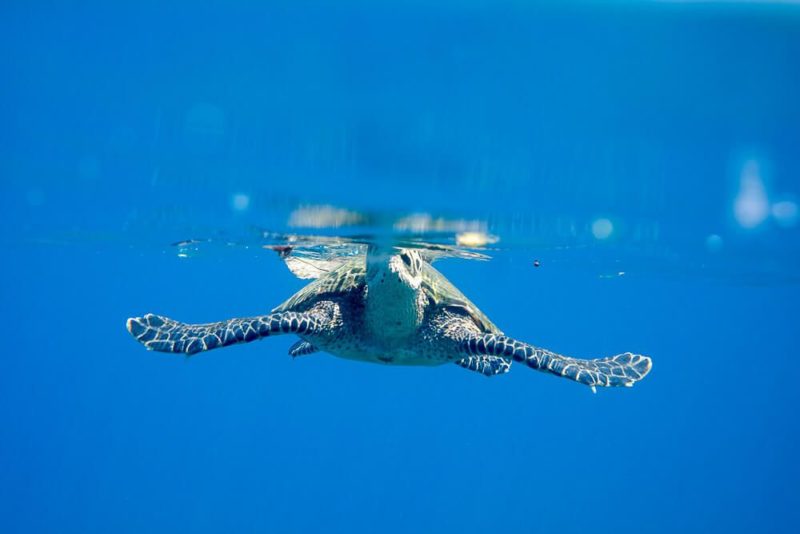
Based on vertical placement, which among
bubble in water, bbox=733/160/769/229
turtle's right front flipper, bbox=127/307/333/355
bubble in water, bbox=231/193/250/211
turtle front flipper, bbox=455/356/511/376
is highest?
bubble in water, bbox=733/160/769/229

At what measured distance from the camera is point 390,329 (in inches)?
316

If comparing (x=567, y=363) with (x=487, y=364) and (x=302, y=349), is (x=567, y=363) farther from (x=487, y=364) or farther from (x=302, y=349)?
(x=302, y=349)

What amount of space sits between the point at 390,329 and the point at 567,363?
262 centimetres

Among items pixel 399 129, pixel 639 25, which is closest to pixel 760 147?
pixel 639 25

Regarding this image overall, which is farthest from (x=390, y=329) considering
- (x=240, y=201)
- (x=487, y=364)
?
(x=240, y=201)

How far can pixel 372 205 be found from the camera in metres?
9.66

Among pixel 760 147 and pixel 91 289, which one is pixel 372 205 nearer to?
pixel 760 147

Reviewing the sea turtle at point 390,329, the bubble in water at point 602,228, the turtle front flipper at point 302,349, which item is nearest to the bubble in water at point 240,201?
the sea turtle at point 390,329

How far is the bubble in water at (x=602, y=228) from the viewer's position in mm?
12837

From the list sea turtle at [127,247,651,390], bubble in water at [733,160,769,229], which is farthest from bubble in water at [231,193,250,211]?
bubble in water at [733,160,769,229]

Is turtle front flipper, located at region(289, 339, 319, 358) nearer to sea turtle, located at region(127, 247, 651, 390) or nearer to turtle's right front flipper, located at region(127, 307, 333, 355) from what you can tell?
sea turtle, located at region(127, 247, 651, 390)

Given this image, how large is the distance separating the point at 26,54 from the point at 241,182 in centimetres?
390

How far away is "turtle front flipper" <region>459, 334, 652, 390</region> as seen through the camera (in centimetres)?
674

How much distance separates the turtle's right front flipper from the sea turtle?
1 centimetres
